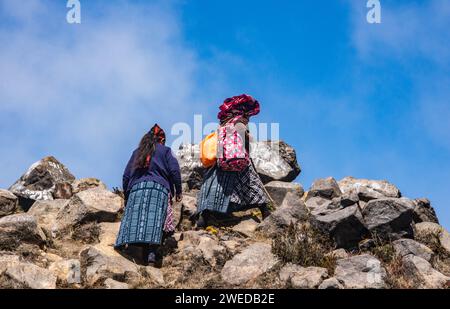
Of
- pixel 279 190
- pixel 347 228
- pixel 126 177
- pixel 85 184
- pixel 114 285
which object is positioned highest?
pixel 85 184

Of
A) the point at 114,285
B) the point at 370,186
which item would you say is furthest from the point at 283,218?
the point at 370,186

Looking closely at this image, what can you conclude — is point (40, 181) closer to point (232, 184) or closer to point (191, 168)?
point (191, 168)

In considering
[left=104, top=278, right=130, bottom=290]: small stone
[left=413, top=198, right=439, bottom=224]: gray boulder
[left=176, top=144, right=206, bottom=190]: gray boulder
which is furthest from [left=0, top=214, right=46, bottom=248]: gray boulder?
[left=413, top=198, right=439, bottom=224]: gray boulder

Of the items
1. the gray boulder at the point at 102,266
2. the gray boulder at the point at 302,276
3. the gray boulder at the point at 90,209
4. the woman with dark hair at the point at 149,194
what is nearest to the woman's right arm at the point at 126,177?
the woman with dark hair at the point at 149,194

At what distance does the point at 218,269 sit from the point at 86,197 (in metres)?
3.21

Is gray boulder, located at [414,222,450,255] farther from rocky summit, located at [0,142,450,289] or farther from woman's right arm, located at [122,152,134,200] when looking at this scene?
woman's right arm, located at [122,152,134,200]

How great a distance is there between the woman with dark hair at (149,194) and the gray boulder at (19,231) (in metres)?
1.23

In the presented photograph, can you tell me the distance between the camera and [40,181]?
13.1 m

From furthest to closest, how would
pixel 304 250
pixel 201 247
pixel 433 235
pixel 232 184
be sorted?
pixel 232 184 < pixel 433 235 < pixel 201 247 < pixel 304 250

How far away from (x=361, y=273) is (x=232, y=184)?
3194 mm

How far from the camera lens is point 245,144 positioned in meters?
10.7

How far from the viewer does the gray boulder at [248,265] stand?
794 cm

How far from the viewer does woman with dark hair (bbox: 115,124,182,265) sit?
8.63 metres
